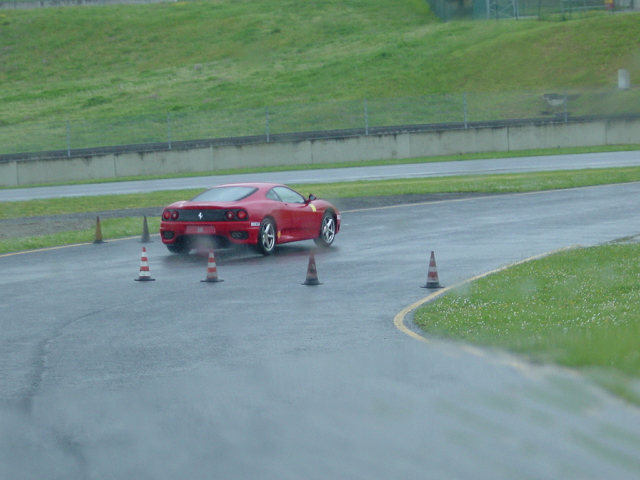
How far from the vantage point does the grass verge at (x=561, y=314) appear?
29.9 feet

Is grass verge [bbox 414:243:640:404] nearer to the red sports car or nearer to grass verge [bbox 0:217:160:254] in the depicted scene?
the red sports car

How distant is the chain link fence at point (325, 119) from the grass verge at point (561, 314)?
30.0 metres

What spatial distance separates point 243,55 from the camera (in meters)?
69.9

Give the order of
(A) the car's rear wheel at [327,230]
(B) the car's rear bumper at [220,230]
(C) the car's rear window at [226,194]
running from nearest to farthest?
(B) the car's rear bumper at [220,230], (C) the car's rear window at [226,194], (A) the car's rear wheel at [327,230]

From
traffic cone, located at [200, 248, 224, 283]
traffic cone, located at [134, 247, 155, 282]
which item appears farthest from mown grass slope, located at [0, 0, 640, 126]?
traffic cone, located at [200, 248, 224, 283]

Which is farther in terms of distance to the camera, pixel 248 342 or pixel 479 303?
pixel 479 303

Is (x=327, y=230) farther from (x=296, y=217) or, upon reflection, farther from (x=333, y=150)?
(x=333, y=150)

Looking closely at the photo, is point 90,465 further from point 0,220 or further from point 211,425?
point 0,220

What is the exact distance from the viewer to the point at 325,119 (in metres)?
46.9

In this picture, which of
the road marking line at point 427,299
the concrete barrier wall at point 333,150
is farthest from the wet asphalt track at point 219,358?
the concrete barrier wall at point 333,150

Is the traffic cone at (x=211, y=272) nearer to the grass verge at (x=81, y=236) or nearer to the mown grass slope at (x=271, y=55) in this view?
the grass verge at (x=81, y=236)

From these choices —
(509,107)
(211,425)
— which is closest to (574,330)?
(211,425)

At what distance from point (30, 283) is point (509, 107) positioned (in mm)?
34337

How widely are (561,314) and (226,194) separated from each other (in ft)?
28.4
